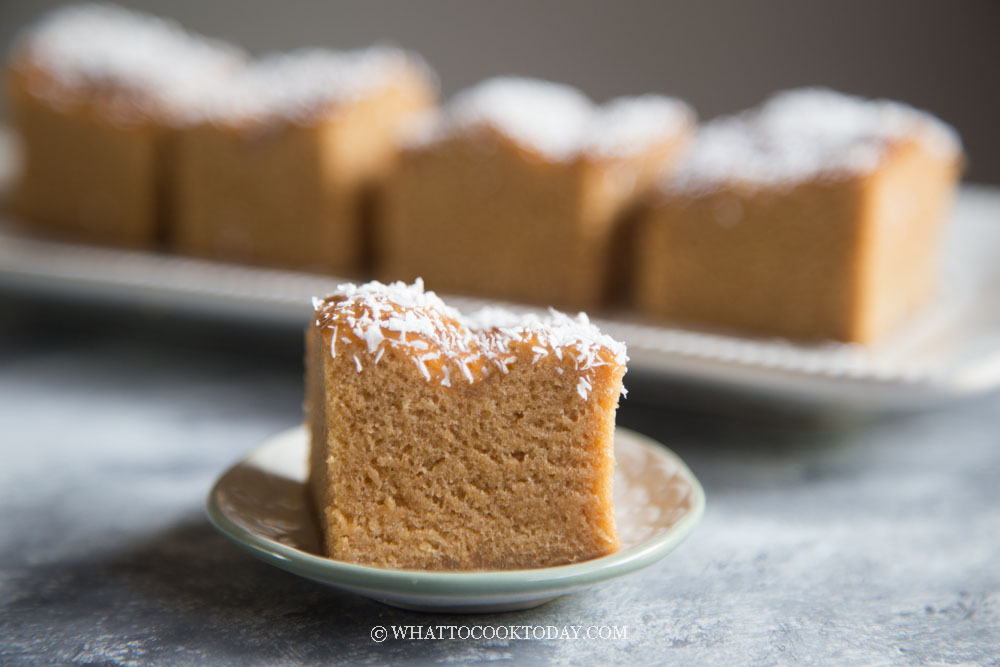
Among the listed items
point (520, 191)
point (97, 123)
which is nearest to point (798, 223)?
point (520, 191)

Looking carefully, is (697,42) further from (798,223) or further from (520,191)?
(798,223)

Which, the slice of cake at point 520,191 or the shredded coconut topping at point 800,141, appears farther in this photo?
the slice of cake at point 520,191

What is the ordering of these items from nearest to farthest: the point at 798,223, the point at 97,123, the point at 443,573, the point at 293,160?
the point at 443,573 < the point at 798,223 < the point at 293,160 < the point at 97,123

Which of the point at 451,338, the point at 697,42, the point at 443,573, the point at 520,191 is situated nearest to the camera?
the point at 443,573

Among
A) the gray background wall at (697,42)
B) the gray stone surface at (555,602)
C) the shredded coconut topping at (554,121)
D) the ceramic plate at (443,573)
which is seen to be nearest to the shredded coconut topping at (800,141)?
the shredded coconut topping at (554,121)

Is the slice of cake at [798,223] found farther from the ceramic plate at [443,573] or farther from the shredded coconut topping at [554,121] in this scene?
the ceramic plate at [443,573]

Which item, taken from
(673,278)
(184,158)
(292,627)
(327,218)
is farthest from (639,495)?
(184,158)
